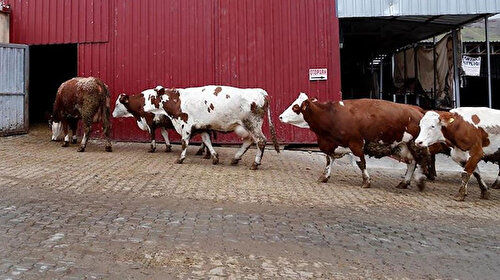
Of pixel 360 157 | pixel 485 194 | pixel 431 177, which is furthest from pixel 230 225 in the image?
pixel 431 177

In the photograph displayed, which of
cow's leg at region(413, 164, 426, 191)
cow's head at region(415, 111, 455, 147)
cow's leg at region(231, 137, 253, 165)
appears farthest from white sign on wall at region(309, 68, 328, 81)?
cow's head at region(415, 111, 455, 147)

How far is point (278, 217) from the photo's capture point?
550 centimetres

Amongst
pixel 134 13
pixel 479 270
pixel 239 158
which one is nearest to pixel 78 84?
pixel 134 13

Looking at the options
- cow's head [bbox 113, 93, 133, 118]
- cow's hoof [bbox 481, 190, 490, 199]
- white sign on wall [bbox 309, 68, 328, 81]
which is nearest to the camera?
cow's hoof [bbox 481, 190, 490, 199]

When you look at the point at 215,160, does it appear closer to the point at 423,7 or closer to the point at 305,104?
the point at 305,104

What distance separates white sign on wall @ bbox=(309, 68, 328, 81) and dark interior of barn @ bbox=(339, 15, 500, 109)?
66.7 inches

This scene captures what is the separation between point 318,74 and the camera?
12047mm

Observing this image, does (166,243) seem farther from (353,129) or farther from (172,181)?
(353,129)

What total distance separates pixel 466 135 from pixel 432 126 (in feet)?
1.74

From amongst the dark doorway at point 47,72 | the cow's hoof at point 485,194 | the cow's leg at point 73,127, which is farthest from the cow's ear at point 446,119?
the dark doorway at point 47,72

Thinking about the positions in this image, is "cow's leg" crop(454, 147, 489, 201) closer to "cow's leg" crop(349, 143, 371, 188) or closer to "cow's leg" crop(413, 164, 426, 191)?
"cow's leg" crop(413, 164, 426, 191)

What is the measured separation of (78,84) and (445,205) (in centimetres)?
884

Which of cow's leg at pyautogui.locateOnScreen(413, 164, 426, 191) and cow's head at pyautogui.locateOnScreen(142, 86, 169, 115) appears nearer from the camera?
cow's leg at pyautogui.locateOnScreen(413, 164, 426, 191)

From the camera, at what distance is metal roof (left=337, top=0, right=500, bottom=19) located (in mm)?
11227
